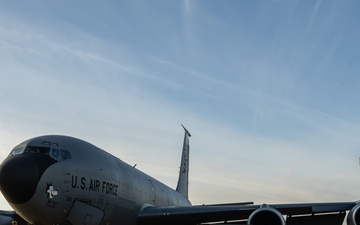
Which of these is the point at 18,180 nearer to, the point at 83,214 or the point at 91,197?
the point at 83,214

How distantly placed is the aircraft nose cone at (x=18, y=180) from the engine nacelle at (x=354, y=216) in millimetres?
11703

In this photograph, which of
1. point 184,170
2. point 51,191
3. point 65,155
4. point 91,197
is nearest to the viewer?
point 51,191

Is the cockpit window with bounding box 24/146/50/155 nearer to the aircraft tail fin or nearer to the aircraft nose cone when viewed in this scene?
the aircraft nose cone

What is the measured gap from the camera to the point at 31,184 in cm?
1213

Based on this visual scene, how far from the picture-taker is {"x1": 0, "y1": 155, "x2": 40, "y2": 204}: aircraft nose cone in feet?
39.3

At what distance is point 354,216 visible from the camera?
16.3 meters

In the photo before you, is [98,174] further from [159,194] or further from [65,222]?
[159,194]

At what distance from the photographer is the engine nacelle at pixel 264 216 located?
15.6 metres

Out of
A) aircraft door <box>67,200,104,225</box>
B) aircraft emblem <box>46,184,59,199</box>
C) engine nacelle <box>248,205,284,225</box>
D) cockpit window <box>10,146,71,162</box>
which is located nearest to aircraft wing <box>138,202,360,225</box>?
engine nacelle <box>248,205,284,225</box>

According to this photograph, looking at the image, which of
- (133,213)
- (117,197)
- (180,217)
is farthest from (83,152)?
(180,217)

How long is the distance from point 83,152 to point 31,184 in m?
2.94

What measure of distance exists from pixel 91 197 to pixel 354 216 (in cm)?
1003

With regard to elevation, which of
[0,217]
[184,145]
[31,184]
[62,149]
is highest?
[184,145]

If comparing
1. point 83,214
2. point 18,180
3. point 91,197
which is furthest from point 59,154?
point 83,214
